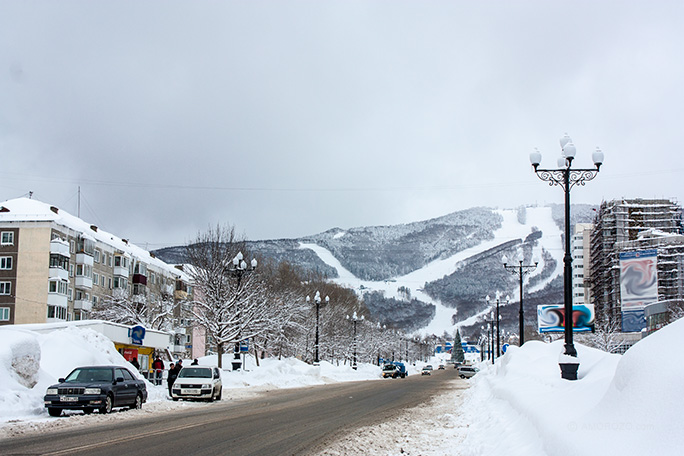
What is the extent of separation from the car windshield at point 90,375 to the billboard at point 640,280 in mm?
78553

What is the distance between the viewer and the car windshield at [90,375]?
69.7 feet

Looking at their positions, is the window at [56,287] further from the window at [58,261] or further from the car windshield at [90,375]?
the car windshield at [90,375]

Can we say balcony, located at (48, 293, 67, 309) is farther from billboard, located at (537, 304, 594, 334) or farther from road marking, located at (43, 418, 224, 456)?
road marking, located at (43, 418, 224, 456)

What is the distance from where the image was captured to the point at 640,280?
8694cm

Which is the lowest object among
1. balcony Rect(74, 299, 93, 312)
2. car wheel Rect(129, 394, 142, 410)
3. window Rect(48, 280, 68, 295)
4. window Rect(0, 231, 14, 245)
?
car wheel Rect(129, 394, 142, 410)

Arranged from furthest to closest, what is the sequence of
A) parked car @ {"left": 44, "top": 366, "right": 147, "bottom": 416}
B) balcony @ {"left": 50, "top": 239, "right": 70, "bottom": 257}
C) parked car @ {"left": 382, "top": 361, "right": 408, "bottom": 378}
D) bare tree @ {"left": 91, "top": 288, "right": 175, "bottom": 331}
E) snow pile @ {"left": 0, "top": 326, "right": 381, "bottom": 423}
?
parked car @ {"left": 382, "top": 361, "right": 408, "bottom": 378}, balcony @ {"left": 50, "top": 239, "right": 70, "bottom": 257}, bare tree @ {"left": 91, "top": 288, "right": 175, "bottom": 331}, snow pile @ {"left": 0, "top": 326, "right": 381, "bottom": 423}, parked car @ {"left": 44, "top": 366, "right": 147, "bottom": 416}

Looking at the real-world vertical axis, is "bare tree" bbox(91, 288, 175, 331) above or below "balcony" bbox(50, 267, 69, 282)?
below

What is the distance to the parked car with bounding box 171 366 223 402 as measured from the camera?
92.6ft

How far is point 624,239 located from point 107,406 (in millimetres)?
115756

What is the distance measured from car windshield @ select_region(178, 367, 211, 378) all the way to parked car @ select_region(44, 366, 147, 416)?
5.31 metres

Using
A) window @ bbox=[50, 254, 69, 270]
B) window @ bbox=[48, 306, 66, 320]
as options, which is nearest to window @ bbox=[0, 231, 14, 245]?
window @ bbox=[50, 254, 69, 270]

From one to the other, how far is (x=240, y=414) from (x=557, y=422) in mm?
14864

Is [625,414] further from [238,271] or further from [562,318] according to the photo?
[562,318]

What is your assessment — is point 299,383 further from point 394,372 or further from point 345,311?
point 345,311
